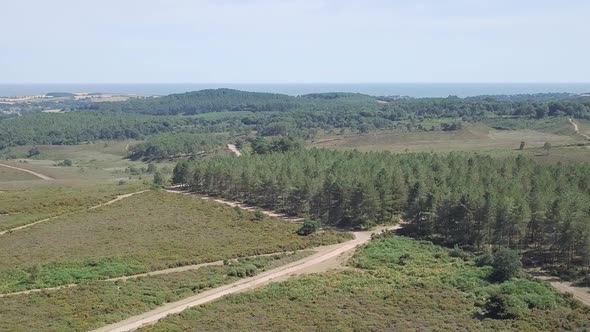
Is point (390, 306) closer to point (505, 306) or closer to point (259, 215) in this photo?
point (505, 306)

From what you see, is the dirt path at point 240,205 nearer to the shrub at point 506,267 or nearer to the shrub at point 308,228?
the shrub at point 308,228

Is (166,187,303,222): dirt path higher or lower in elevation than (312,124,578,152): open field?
lower

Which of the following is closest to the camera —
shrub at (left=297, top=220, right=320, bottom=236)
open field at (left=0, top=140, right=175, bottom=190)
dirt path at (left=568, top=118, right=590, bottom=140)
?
shrub at (left=297, top=220, right=320, bottom=236)

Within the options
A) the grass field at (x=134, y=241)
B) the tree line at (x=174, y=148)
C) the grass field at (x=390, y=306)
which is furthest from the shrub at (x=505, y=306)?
the tree line at (x=174, y=148)

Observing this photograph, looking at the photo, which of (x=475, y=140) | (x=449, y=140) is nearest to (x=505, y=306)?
(x=475, y=140)

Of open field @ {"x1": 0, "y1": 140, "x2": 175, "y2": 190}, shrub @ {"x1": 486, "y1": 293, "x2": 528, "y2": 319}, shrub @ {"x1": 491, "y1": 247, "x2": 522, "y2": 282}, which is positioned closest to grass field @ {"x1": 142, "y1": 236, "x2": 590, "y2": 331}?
shrub @ {"x1": 486, "y1": 293, "x2": 528, "y2": 319}

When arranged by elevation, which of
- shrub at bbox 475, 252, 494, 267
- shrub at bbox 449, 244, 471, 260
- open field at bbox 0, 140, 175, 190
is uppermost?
shrub at bbox 475, 252, 494, 267

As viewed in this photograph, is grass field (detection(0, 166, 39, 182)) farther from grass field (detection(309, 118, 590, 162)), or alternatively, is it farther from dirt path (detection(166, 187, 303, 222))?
grass field (detection(309, 118, 590, 162))
